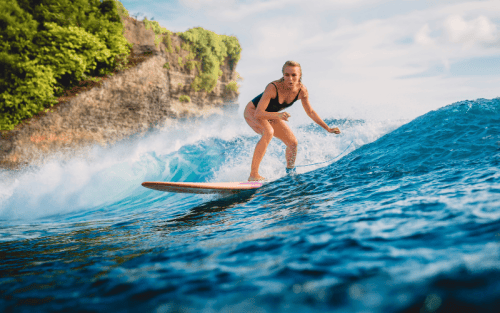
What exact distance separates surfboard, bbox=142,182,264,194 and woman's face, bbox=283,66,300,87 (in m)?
1.68

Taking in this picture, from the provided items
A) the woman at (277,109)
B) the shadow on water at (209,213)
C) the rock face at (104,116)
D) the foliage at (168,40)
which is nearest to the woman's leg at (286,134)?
the woman at (277,109)

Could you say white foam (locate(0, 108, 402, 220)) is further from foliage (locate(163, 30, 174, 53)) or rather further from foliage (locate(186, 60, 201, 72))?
foliage (locate(186, 60, 201, 72))

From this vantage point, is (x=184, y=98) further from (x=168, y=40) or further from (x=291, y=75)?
(x=291, y=75)

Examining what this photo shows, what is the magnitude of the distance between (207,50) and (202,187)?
70.7 ft

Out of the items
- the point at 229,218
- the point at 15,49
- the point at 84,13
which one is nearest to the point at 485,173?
the point at 229,218

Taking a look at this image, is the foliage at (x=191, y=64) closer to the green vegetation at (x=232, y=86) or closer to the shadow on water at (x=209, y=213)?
→ the green vegetation at (x=232, y=86)

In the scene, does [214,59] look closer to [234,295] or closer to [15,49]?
[15,49]

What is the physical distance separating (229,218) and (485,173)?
267 centimetres

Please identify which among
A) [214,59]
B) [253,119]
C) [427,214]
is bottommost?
[427,214]

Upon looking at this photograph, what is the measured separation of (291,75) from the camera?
174 inches

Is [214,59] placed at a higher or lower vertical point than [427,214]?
higher

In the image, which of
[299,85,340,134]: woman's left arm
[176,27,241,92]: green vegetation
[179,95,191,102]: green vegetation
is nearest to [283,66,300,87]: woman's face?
[299,85,340,134]: woman's left arm

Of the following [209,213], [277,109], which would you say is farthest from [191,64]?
[209,213]

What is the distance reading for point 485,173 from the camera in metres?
3.01
